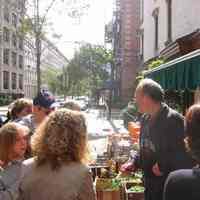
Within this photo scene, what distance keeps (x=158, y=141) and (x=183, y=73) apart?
366 cm

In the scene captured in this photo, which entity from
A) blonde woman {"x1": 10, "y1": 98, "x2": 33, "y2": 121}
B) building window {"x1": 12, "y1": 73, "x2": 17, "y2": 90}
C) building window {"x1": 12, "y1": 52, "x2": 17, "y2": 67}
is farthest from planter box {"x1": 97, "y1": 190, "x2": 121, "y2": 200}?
building window {"x1": 12, "y1": 73, "x2": 17, "y2": 90}

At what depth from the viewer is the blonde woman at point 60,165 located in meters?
2.91

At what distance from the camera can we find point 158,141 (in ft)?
14.3

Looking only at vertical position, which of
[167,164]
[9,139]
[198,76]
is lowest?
[167,164]

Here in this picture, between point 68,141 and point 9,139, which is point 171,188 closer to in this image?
point 68,141

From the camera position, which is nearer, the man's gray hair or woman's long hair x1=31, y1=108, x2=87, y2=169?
woman's long hair x1=31, y1=108, x2=87, y2=169

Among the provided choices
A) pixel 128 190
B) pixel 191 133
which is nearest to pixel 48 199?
pixel 191 133

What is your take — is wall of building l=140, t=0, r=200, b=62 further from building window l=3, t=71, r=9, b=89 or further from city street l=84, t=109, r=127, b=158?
building window l=3, t=71, r=9, b=89

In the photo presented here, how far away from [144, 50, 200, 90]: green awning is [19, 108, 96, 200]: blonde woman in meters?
3.88

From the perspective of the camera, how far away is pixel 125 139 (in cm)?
1087

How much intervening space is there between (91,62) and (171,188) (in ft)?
219

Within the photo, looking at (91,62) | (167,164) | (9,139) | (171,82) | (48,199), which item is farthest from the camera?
(91,62)

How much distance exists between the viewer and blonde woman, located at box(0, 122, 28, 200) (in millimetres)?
3188

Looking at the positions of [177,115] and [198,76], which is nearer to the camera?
[177,115]
